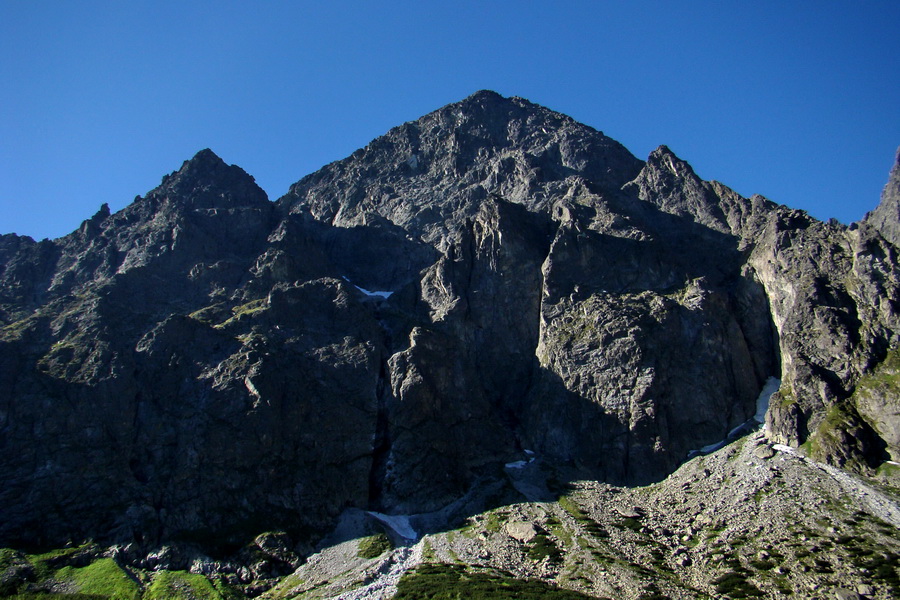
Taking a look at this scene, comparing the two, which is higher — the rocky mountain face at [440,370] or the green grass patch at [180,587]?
the rocky mountain face at [440,370]

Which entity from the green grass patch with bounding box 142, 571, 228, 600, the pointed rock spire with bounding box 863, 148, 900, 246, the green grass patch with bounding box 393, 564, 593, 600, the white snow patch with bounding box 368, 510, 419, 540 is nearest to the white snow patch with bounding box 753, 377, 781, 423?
the green grass patch with bounding box 393, 564, 593, 600

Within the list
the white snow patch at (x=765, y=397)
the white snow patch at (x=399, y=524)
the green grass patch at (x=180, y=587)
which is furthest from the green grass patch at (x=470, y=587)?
the white snow patch at (x=765, y=397)

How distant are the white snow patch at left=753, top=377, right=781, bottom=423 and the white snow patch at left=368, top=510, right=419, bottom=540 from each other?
7297cm

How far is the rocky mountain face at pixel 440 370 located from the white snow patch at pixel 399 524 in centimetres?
350

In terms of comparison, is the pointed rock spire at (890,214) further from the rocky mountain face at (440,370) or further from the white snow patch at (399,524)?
the white snow patch at (399,524)

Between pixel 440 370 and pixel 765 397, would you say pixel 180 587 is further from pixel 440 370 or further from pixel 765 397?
pixel 765 397

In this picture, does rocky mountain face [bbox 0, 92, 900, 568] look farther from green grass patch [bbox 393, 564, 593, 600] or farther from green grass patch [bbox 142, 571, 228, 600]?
green grass patch [bbox 393, 564, 593, 600]

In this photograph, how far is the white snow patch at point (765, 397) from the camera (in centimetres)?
13088

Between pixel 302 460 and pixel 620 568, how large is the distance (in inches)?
2496

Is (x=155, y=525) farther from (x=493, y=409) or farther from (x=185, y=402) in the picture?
(x=493, y=409)

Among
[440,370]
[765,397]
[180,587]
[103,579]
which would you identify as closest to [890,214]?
[765,397]

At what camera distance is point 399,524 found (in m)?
116

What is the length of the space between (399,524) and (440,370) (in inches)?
1510

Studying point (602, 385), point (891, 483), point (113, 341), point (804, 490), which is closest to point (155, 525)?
point (113, 341)
